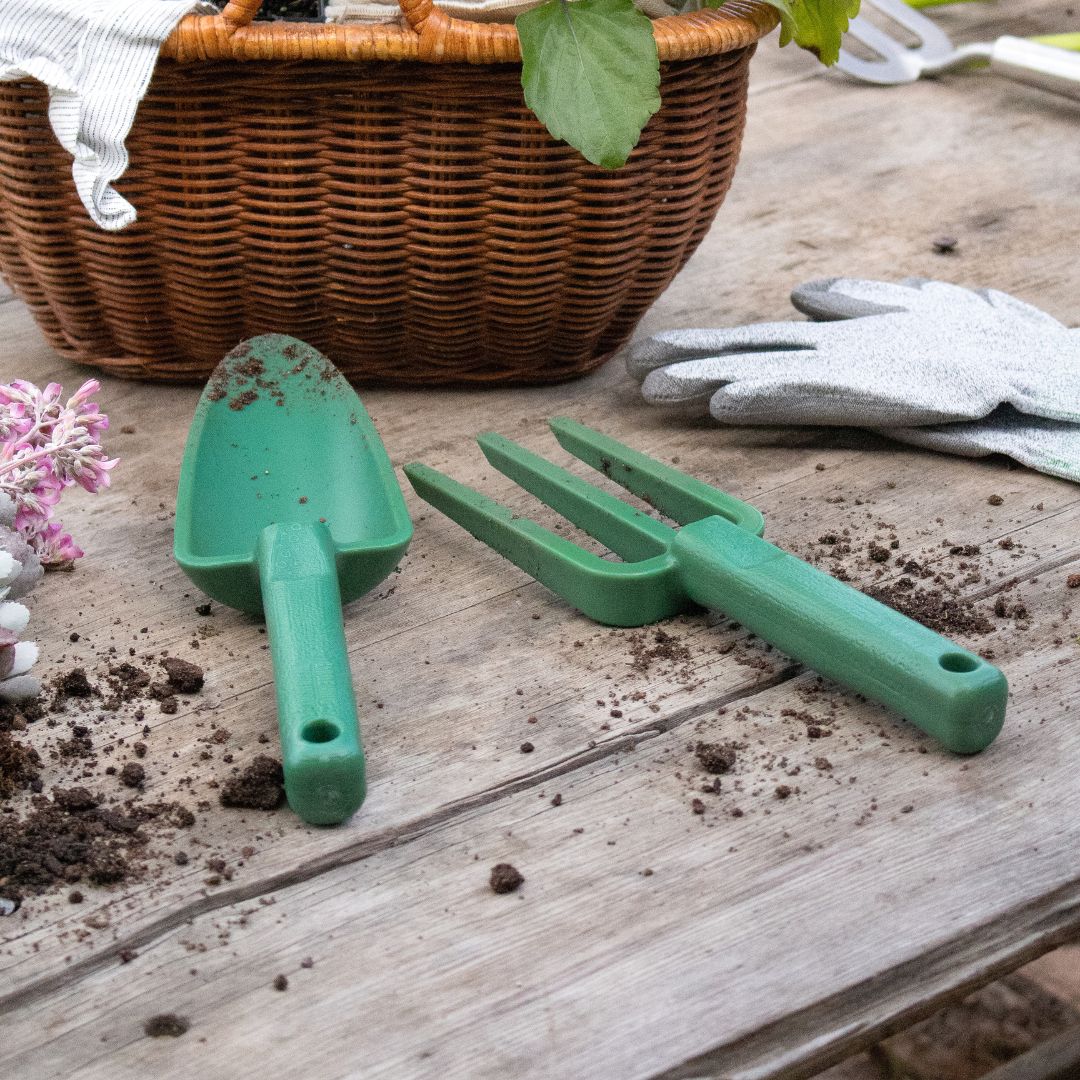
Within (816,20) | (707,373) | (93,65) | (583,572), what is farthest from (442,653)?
(816,20)

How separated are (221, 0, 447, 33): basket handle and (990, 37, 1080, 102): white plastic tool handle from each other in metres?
1.15

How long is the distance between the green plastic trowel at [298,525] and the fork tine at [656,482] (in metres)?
0.14

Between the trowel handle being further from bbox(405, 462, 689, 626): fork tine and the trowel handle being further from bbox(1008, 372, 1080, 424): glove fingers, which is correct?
bbox(1008, 372, 1080, 424): glove fingers

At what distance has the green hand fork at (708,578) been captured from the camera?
69cm

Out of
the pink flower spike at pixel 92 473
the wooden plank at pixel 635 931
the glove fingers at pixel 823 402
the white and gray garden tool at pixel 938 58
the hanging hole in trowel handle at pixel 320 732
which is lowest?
the white and gray garden tool at pixel 938 58

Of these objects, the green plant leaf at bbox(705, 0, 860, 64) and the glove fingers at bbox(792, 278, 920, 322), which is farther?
the glove fingers at bbox(792, 278, 920, 322)

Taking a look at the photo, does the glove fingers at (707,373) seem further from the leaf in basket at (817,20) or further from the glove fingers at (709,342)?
the leaf in basket at (817,20)

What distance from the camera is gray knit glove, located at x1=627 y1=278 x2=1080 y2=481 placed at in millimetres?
1033

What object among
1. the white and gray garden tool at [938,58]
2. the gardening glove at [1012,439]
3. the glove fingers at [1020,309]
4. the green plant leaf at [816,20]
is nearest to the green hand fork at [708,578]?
the gardening glove at [1012,439]

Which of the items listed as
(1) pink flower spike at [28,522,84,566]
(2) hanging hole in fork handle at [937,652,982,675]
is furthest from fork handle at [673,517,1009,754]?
(1) pink flower spike at [28,522,84,566]

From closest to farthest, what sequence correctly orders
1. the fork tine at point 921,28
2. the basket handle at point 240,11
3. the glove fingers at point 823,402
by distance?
1. the basket handle at point 240,11
2. the glove fingers at point 823,402
3. the fork tine at point 921,28

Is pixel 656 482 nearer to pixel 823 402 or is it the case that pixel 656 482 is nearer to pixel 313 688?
pixel 823 402

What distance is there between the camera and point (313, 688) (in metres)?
0.67

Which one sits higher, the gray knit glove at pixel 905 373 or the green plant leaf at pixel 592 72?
the green plant leaf at pixel 592 72
